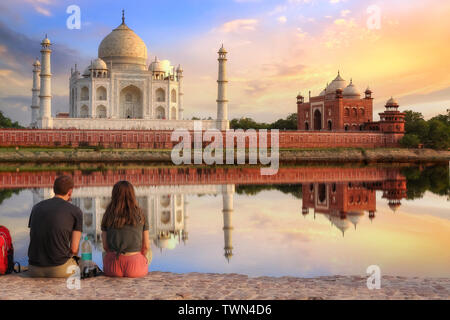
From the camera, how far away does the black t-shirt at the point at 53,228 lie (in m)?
4.91

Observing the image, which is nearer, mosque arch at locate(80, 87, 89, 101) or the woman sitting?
the woman sitting

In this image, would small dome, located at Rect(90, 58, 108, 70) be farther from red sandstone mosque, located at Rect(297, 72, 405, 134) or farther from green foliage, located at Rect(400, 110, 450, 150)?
green foliage, located at Rect(400, 110, 450, 150)

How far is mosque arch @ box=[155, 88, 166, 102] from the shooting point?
4200cm

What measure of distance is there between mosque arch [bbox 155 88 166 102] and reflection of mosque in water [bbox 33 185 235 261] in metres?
25.1

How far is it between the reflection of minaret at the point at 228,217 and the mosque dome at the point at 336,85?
32.1 metres

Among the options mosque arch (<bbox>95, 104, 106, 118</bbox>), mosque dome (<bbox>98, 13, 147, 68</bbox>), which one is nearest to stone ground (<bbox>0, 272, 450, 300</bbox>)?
mosque arch (<bbox>95, 104, 106, 118</bbox>)

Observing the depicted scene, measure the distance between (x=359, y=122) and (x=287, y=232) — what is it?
38.7 meters

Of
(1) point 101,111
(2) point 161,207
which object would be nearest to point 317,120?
(1) point 101,111

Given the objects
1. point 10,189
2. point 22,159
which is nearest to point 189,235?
point 10,189

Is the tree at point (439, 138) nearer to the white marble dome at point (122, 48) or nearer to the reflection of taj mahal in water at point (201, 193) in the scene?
the reflection of taj mahal in water at point (201, 193)

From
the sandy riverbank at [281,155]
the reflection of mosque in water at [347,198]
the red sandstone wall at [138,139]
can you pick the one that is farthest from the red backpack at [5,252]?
the red sandstone wall at [138,139]

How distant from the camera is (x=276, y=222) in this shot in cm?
1062
